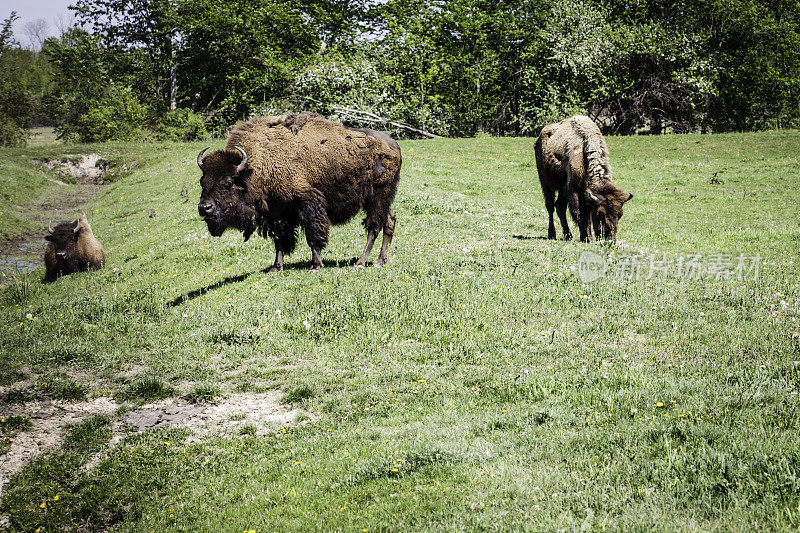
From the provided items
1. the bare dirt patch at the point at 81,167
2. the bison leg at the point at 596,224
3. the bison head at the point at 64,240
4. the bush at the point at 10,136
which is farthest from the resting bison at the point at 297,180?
the bush at the point at 10,136

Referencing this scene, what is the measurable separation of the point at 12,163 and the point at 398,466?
34273 mm

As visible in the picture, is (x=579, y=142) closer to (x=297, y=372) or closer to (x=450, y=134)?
(x=297, y=372)

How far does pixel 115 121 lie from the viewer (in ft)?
146

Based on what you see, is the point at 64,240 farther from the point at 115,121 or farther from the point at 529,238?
the point at 115,121

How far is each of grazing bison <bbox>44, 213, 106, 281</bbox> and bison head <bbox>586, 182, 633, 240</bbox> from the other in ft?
44.7

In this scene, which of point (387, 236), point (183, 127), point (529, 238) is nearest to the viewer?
point (387, 236)

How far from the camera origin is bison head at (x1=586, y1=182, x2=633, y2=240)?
43.4 ft

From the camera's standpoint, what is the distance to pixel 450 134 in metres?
43.2

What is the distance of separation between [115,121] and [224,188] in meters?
40.0

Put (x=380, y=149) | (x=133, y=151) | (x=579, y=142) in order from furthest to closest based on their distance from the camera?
(x=133, y=151) → (x=579, y=142) → (x=380, y=149)

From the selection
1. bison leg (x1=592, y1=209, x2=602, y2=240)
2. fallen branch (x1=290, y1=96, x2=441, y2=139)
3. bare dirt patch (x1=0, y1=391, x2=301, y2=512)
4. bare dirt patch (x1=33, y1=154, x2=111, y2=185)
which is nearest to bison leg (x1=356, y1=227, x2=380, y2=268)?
bare dirt patch (x1=0, y1=391, x2=301, y2=512)

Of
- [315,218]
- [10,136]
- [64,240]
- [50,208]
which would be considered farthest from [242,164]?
[10,136]

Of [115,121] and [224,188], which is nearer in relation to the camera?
[224,188]

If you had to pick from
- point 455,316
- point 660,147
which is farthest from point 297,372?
point 660,147
